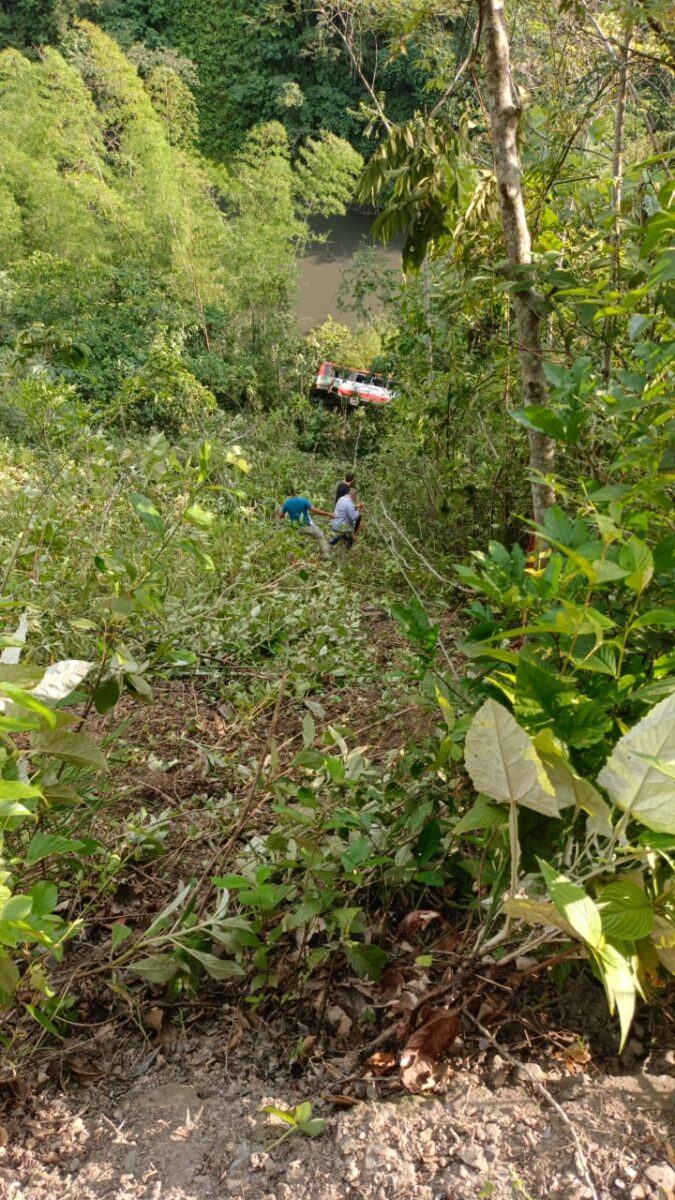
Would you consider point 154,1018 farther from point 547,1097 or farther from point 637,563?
point 637,563

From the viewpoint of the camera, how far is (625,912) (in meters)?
0.81

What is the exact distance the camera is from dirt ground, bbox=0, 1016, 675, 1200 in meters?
0.90

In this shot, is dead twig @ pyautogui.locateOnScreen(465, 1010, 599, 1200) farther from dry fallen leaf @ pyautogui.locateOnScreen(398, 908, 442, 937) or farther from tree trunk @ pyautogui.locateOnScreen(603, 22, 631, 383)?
tree trunk @ pyautogui.locateOnScreen(603, 22, 631, 383)

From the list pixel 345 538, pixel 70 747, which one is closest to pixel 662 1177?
pixel 70 747

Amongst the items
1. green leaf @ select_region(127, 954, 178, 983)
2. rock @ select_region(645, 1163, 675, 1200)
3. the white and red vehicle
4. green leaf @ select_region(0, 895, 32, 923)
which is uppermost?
green leaf @ select_region(0, 895, 32, 923)

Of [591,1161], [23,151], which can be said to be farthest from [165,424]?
[591,1161]

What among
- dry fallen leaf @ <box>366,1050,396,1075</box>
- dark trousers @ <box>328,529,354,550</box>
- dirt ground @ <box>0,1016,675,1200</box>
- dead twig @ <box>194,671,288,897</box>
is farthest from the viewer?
dark trousers @ <box>328,529,354,550</box>

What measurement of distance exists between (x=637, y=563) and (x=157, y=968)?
92 centimetres

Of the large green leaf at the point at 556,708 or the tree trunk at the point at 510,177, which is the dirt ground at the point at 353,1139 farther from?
the tree trunk at the point at 510,177

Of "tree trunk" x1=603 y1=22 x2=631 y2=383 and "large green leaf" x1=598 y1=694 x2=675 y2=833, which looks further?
"tree trunk" x1=603 y1=22 x2=631 y2=383

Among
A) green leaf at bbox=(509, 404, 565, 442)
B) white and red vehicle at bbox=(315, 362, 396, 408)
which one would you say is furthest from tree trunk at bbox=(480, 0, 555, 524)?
white and red vehicle at bbox=(315, 362, 396, 408)

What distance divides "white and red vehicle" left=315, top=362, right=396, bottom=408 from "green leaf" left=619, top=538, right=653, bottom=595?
11.1 metres

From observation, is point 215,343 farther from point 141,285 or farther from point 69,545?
point 69,545

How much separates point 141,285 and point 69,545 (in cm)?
1024
